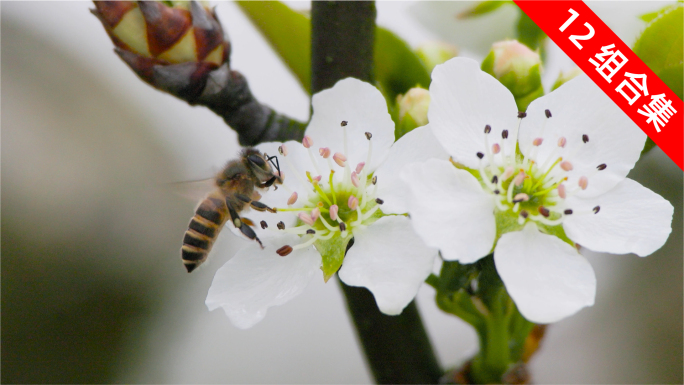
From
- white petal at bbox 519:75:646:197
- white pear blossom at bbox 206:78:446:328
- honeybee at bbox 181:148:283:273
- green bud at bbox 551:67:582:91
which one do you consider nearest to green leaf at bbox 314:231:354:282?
white pear blossom at bbox 206:78:446:328

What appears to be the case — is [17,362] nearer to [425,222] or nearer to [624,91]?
[425,222]

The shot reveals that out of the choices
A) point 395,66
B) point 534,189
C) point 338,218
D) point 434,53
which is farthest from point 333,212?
point 434,53

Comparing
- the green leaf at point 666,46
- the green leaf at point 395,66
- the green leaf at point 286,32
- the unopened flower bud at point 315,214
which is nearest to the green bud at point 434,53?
the green leaf at point 395,66

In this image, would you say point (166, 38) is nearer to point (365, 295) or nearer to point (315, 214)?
point (315, 214)

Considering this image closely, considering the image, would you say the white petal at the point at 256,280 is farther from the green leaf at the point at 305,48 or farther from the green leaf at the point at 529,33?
the green leaf at the point at 529,33

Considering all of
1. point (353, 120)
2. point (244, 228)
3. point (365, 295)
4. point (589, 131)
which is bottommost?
point (365, 295)

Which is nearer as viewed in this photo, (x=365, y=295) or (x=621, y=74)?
(x=621, y=74)
